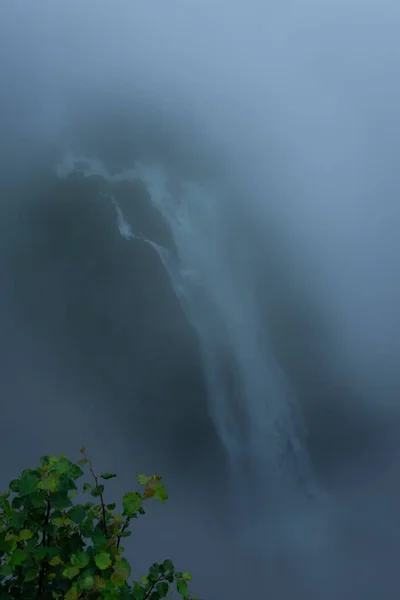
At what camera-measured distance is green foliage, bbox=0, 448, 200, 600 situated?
5.48 m

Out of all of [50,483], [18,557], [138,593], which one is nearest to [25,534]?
[18,557]

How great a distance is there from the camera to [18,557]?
18.2 ft

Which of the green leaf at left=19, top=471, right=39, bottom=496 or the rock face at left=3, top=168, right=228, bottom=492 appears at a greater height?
the rock face at left=3, top=168, right=228, bottom=492

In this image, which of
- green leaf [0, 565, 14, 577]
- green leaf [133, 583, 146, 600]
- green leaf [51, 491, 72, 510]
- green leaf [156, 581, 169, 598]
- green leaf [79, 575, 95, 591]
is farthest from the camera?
green leaf [156, 581, 169, 598]

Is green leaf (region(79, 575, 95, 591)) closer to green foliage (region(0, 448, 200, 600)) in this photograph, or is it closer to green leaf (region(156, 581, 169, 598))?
green foliage (region(0, 448, 200, 600))

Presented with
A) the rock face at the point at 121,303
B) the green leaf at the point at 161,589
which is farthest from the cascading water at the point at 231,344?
the green leaf at the point at 161,589

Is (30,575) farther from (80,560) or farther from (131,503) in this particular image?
(131,503)

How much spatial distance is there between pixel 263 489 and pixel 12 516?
27.4m

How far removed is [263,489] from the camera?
30812mm

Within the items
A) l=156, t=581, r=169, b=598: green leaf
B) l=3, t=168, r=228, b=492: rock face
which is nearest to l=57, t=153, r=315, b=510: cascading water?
l=3, t=168, r=228, b=492: rock face

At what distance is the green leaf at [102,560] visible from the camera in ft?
17.7

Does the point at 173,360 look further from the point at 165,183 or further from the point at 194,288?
the point at 165,183

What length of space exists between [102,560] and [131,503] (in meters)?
0.67

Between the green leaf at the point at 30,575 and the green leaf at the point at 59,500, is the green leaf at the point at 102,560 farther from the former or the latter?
the green leaf at the point at 30,575
